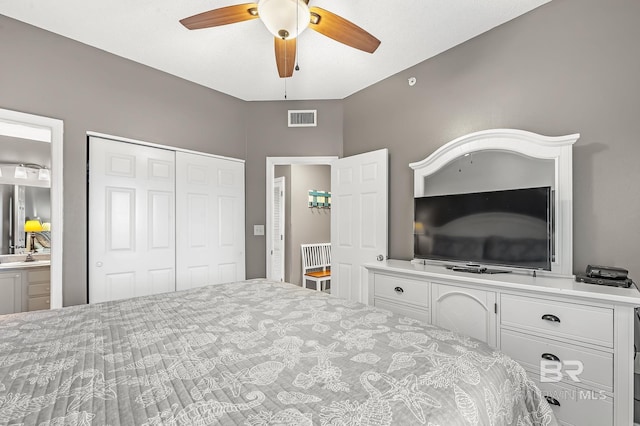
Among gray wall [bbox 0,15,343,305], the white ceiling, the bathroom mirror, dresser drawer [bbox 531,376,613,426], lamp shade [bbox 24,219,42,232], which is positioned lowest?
dresser drawer [bbox 531,376,613,426]

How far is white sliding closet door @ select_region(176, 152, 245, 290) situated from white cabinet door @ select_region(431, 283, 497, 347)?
2398 millimetres

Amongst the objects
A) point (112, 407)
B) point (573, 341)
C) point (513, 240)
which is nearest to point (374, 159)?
point (513, 240)

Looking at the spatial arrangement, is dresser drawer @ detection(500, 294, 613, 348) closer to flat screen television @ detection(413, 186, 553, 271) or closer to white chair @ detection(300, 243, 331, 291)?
flat screen television @ detection(413, 186, 553, 271)

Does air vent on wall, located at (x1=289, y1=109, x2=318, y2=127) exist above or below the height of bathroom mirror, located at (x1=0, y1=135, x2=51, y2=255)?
above

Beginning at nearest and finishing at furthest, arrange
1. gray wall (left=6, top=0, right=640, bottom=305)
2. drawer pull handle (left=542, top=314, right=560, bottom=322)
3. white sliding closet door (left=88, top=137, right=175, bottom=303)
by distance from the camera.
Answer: drawer pull handle (left=542, top=314, right=560, bottom=322)
gray wall (left=6, top=0, right=640, bottom=305)
white sliding closet door (left=88, top=137, right=175, bottom=303)

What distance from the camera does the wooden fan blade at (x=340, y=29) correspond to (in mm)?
1821

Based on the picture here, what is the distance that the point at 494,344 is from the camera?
1.97m

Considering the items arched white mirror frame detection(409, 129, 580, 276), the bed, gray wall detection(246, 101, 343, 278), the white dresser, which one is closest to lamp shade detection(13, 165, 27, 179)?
gray wall detection(246, 101, 343, 278)

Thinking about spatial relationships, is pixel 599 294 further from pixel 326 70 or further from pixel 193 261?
pixel 193 261

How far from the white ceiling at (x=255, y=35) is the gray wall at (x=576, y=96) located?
0.73ft

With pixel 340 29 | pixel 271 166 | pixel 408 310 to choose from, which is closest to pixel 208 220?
pixel 271 166

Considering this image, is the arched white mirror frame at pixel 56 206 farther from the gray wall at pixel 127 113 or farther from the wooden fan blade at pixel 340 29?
the wooden fan blade at pixel 340 29

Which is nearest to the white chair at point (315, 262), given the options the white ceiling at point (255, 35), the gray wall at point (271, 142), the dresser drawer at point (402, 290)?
the gray wall at point (271, 142)

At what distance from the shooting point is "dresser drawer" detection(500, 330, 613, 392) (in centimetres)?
159
